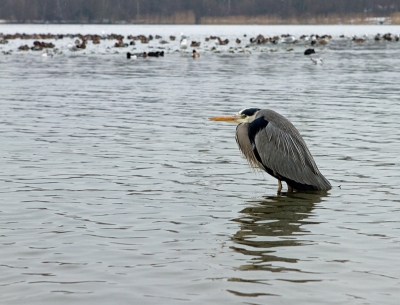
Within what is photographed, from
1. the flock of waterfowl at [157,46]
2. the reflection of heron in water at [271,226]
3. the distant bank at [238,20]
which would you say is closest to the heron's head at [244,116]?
the reflection of heron in water at [271,226]

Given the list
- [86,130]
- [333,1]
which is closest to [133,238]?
[86,130]

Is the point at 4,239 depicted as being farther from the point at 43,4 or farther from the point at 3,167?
the point at 43,4

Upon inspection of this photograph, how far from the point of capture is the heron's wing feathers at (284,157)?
941cm

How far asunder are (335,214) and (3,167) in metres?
4.81

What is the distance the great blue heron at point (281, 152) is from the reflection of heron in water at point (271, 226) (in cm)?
20

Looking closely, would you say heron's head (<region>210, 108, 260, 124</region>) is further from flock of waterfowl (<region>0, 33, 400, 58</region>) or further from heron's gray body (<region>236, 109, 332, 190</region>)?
flock of waterfowl (<region>0, 33, 400, 58</region>)

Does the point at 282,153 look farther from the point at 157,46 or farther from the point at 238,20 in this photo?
the point at 238,20

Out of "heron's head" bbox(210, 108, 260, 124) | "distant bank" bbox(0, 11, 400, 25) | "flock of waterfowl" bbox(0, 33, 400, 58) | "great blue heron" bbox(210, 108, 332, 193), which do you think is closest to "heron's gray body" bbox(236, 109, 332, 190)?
"great blue heron" bbox(210, 108, 332, 193)

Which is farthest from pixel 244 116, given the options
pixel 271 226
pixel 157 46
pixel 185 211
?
pixel 157 46

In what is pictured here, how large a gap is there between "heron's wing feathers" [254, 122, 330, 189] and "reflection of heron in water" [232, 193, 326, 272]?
225 mm

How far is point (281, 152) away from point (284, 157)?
0.23 ft

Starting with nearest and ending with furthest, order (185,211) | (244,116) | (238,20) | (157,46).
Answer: (185,211), (244,116), (157,46), (238,20)

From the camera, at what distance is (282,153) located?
9414mm

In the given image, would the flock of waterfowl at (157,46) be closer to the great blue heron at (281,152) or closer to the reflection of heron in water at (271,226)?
the great blue heron at (281,152)
